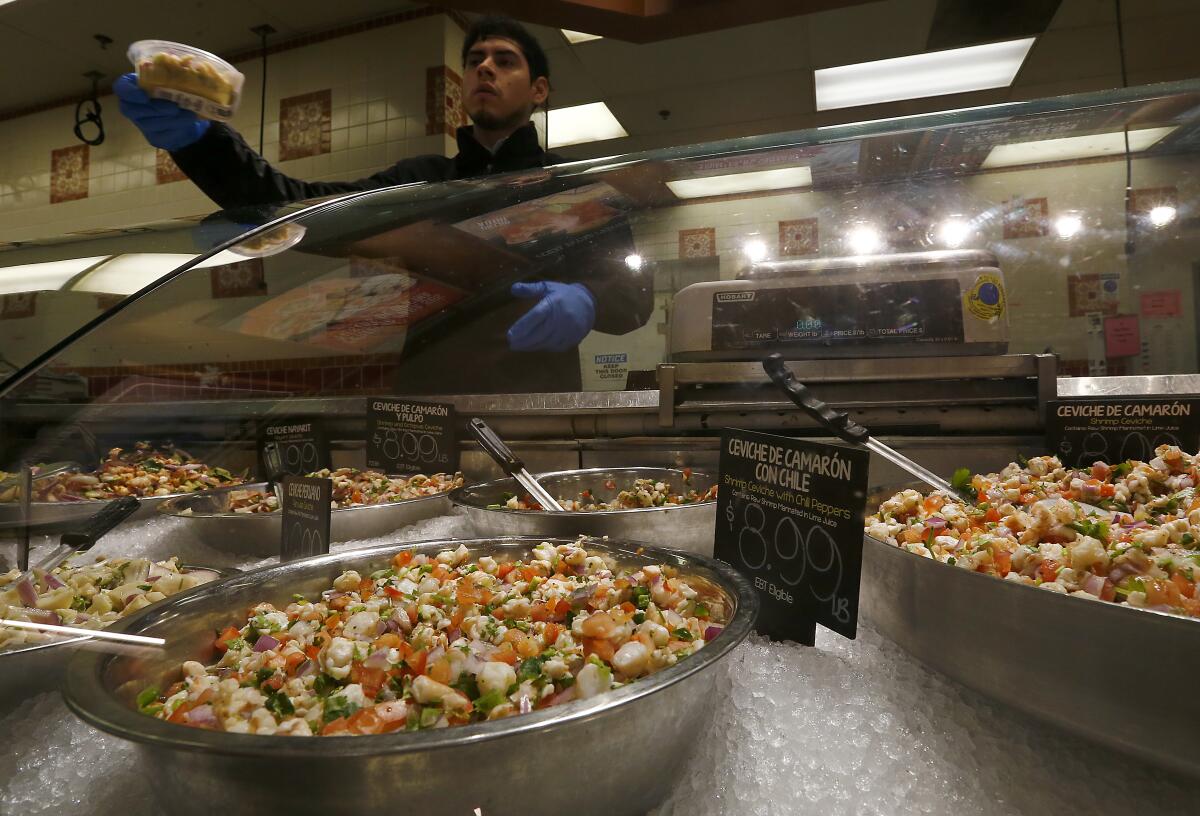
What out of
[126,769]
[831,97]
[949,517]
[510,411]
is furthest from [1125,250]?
[831,97]

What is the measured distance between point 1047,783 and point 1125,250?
153cm

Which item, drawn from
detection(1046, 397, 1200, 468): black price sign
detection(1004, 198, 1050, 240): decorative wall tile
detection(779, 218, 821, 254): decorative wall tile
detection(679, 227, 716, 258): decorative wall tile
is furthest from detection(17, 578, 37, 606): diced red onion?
detection(1004, 198, 1050, 240): decorative wall tile

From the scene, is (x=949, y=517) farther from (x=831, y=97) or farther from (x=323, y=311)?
(x=831, y=97)

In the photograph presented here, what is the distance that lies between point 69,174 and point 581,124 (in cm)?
491

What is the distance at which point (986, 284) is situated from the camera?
58.0 inches

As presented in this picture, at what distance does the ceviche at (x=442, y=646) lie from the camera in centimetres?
67

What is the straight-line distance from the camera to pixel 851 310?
5.03 ft

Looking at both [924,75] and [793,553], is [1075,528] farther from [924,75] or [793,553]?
[924,75]

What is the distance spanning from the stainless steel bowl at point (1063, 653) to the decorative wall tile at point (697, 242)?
1.10 metres

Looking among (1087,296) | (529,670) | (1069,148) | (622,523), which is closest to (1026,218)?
(1069,148)

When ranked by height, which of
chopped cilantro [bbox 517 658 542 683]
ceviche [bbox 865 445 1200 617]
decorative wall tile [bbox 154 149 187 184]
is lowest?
chopped cilantro [bbox 517 658 542 683]

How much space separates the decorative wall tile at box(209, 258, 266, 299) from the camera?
3.53 ft

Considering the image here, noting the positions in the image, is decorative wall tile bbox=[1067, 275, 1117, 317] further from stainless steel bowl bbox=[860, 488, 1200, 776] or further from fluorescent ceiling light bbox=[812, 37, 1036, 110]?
fluorescent ceiling light bbox=[812, 37, 1036, 110]

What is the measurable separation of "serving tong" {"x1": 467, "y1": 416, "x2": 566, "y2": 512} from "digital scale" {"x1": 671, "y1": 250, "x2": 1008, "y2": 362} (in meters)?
0.48
